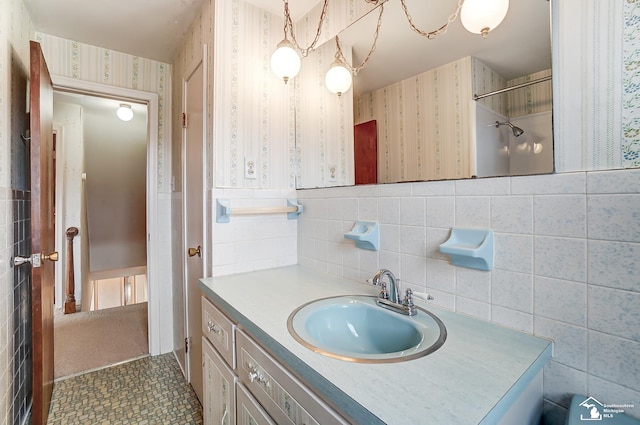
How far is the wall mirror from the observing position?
0.79m

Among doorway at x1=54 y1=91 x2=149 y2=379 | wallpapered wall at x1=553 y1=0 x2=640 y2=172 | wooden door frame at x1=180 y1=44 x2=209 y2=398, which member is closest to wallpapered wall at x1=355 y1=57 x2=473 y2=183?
wallpapered wall at x1=553 y1=0 x2=640 y2=172

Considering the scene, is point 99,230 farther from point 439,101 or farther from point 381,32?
point 439,101

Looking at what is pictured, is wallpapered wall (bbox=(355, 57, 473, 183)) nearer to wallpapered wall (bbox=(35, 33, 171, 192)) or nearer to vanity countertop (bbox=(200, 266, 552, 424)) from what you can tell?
vanity countertop (bbox=(200, 266, 552, 424))

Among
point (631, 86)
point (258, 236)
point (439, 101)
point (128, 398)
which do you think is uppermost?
point (439, 101)

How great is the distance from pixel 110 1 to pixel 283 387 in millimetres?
2073

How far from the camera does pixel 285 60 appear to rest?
1391 millimetres

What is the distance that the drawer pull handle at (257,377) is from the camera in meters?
0.81

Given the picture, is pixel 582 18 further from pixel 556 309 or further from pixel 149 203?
pixel 149 203

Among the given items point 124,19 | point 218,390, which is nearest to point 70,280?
point 124,19

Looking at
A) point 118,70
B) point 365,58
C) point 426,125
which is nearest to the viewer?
point 426,125

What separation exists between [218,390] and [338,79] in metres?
1.49

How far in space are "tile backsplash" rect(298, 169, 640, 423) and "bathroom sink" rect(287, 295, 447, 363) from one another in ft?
0.52

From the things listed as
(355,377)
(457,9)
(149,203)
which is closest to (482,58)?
(457,9)

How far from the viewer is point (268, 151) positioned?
1.57 metres
